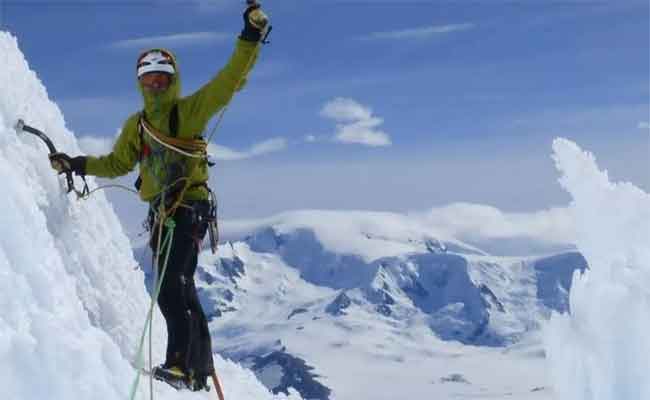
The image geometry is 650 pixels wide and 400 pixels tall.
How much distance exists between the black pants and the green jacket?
0.22 metres

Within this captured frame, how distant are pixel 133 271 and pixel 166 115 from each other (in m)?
3.47

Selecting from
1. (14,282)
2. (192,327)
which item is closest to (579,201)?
(192,327)

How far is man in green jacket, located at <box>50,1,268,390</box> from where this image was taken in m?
7.64

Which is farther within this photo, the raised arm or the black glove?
the black glove

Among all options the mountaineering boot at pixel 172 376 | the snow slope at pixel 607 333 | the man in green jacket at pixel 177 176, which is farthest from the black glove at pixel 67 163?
the snow slope at pixel 607 333

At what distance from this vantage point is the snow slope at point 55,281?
5117 millimetres

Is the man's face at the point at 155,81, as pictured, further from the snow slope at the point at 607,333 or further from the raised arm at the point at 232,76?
the snow slope at the point at 607,333

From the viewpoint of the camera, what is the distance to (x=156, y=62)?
7598 mm

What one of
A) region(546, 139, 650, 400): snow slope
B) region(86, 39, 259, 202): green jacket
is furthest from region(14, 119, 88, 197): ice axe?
region(546, 139, 650, 400): snow slope

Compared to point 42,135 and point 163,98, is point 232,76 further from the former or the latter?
point 42,135

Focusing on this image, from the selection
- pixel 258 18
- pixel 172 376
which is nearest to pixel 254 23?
pixel 258 18

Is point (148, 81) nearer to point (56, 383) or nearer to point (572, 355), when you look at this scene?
point (56, 383)

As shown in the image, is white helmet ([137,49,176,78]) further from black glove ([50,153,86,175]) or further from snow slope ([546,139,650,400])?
snow slope ([546,139,650,400])

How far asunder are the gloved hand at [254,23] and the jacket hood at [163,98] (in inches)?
35.4
